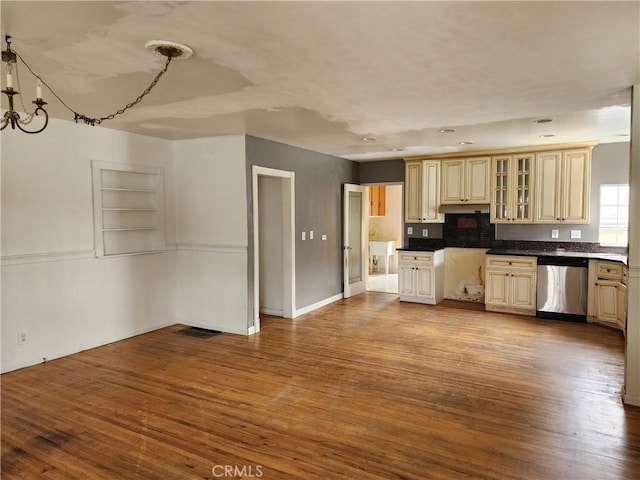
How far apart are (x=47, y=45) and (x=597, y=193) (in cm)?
650

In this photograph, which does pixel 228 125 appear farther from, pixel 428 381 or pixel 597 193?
pixel 597 193

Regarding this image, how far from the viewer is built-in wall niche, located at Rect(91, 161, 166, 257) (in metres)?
4.56

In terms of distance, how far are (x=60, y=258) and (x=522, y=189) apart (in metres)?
6.04

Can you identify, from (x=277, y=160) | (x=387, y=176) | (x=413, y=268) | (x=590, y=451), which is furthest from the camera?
(x=387, y=176)

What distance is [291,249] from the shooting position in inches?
224

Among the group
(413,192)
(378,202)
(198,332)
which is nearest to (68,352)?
(198,332)

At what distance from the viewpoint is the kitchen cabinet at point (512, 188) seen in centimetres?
602

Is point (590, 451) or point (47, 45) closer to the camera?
point (47, 45)

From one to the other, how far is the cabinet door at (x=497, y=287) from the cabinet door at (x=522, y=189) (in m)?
0.87

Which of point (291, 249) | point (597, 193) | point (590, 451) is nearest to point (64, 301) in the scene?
point (291, 249)

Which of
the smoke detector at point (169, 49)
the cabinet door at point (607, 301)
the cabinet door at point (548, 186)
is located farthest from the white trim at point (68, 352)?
the cabinet door at point (607, 301)

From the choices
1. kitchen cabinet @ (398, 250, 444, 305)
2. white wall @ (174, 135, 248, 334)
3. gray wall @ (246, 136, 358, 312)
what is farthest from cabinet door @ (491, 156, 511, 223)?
white wall @ (174, 135, 248, 334)

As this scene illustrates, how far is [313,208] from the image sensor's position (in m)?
6.20

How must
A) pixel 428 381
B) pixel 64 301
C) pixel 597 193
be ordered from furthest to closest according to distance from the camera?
pixel 597 193 < pixel 64 301 < pixel 428 381
